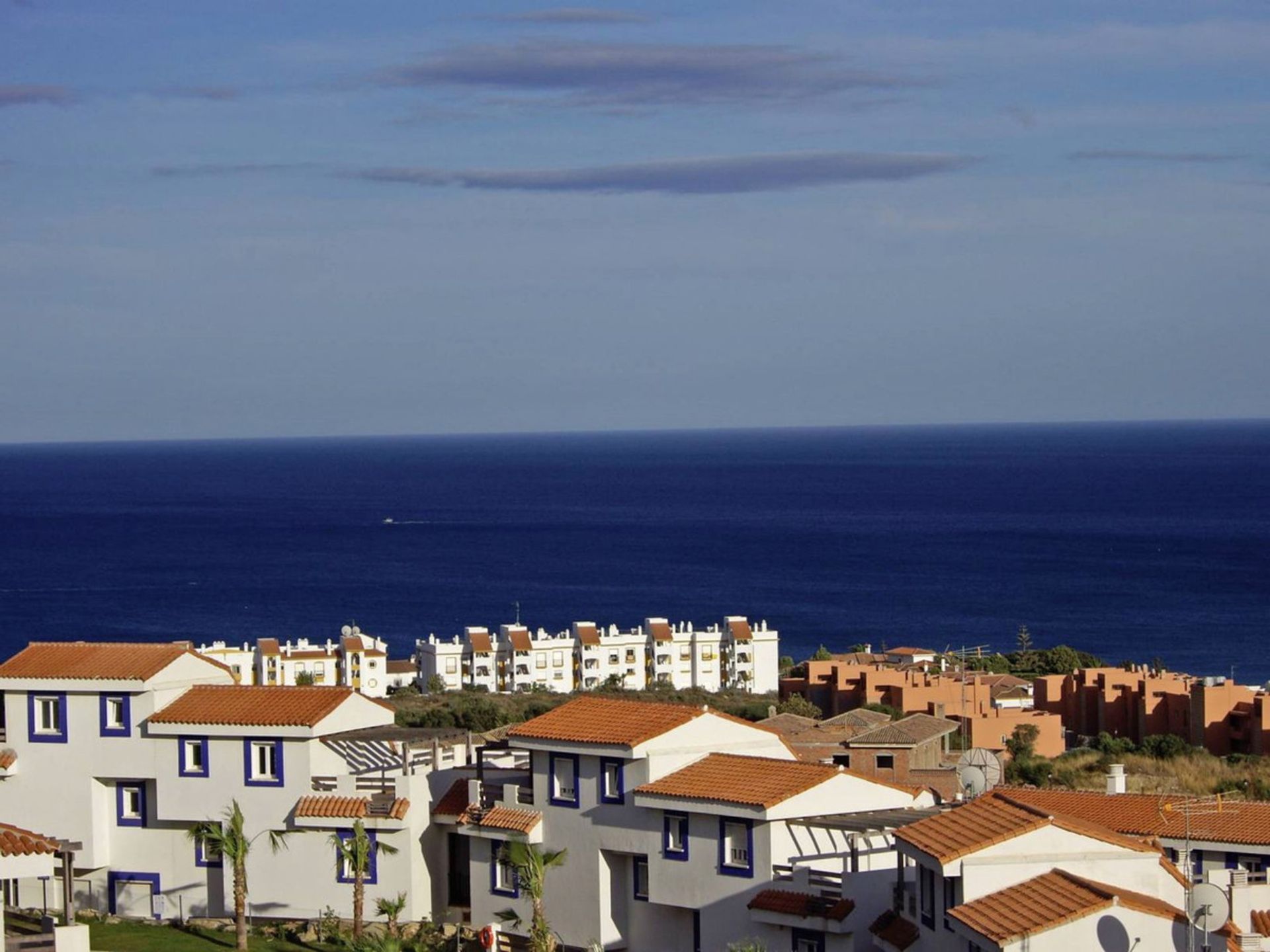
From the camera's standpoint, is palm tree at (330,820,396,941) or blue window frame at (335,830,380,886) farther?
blue window frame at (335,830,380,886)

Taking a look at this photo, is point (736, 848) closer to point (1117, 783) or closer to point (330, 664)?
point (1117, 783)

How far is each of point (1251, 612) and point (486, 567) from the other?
58536 millimetres

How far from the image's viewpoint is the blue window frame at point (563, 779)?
82.6 ft

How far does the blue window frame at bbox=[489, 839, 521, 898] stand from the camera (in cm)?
2555

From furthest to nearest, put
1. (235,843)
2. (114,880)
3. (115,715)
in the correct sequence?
(114,880) → (115,715) → (235,843)

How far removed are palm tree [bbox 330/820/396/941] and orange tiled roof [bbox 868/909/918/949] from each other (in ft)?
23.5

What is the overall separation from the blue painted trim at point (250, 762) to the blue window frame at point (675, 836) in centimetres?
570

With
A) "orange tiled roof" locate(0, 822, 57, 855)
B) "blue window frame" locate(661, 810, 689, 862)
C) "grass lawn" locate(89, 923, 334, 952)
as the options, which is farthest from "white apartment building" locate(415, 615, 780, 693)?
"orange tiled roof" locate(0, 822, 57, 855)

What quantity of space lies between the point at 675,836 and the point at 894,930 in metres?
4.18

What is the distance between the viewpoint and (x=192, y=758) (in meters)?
27.5

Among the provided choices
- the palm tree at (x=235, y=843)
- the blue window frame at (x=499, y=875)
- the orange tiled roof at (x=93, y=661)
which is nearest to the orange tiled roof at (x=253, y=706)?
the orange tiled roof at (x=93, y=661)

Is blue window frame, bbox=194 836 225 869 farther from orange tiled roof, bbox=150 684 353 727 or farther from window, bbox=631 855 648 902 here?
window, bbox=631 855 648 902

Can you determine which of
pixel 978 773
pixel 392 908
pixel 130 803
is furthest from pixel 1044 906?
pixel 130 803

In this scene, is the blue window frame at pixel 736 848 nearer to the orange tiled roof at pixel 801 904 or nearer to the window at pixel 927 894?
the orange tiled roof at pixel 801 904
